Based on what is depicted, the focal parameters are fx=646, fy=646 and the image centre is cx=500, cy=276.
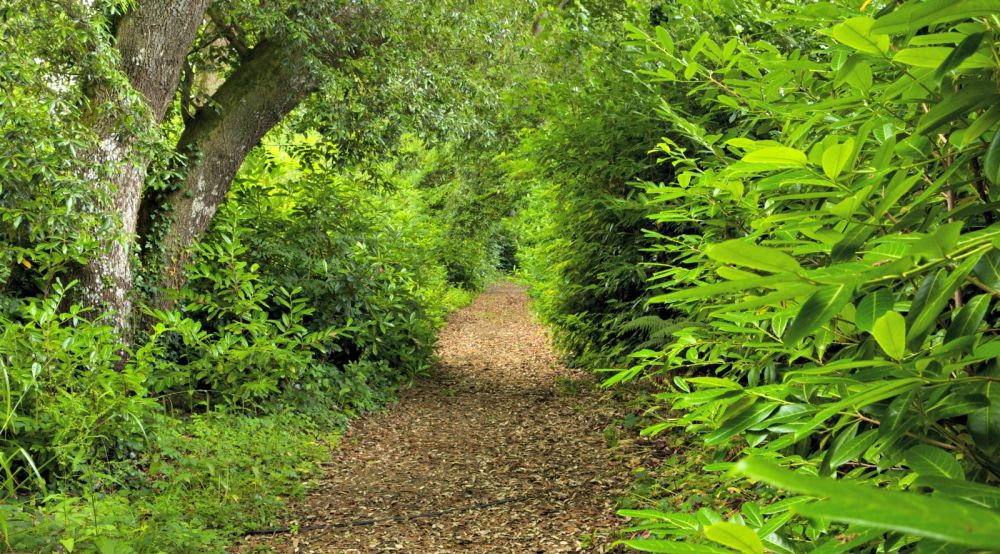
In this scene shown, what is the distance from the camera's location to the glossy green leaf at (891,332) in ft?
2.13

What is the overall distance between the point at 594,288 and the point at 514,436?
5.30 ft

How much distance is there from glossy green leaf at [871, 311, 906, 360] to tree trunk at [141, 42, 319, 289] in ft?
19.2

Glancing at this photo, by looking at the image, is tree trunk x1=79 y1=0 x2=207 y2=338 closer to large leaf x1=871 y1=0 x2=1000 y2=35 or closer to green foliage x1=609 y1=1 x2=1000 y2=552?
green foliage x1=609 y1=1 x2=1000 y2=552

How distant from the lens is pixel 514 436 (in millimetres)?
5648

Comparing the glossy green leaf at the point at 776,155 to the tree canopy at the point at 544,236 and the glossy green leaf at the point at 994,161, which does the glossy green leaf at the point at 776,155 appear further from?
the glossy green leaf at the point at 994,161

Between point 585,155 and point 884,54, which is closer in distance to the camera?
point 884,54

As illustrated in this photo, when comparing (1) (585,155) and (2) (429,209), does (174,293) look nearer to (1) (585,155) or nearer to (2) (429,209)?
(1) (585,155)

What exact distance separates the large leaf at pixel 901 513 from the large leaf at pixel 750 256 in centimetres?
27

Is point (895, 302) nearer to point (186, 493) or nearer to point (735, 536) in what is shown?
point (735, 536)

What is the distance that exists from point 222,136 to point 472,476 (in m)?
3.89

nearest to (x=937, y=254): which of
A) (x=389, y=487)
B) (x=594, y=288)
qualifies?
(x=389, y=487)

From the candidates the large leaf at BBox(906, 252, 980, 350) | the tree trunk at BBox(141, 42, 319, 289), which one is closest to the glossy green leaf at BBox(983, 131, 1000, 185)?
the large leaf at BBox(906, 252, 980, 350)

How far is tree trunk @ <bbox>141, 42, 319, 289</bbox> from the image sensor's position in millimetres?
5809

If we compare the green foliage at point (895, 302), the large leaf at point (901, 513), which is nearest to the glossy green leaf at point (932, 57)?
the green foliage at point (895, 302)
